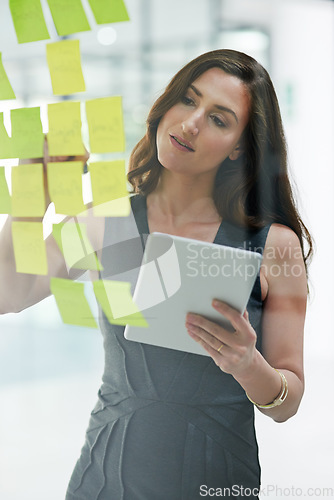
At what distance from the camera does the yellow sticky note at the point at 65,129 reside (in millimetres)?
1008

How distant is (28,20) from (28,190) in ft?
1.01

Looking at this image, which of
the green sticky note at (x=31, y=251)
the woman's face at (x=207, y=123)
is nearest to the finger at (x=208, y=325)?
the woman's face at (x=207, y=123)

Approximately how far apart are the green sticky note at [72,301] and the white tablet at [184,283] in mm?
145

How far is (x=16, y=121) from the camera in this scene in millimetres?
1060

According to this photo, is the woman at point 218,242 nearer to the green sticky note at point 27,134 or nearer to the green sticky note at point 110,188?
the green sticky note at point 110,188

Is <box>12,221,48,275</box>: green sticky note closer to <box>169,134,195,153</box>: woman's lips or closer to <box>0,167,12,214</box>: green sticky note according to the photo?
<box>0,167,12,214</box>: green sticky note

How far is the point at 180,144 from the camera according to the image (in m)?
0.91

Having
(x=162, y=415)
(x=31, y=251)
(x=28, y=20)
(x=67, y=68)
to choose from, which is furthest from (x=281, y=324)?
(x=28, y=20)

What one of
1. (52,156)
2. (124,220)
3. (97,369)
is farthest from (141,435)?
(52,156)

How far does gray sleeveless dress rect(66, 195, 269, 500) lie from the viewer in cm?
95

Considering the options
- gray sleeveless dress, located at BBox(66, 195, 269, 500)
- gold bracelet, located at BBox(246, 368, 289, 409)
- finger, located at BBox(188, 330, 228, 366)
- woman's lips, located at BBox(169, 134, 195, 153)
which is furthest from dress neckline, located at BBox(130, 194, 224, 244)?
gold bracelet, located at BBox(246, 368, 289, 409)

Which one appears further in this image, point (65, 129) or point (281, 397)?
point (65, 129)

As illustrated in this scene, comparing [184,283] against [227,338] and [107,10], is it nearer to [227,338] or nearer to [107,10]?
[227,338]

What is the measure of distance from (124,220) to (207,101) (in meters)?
0.24
